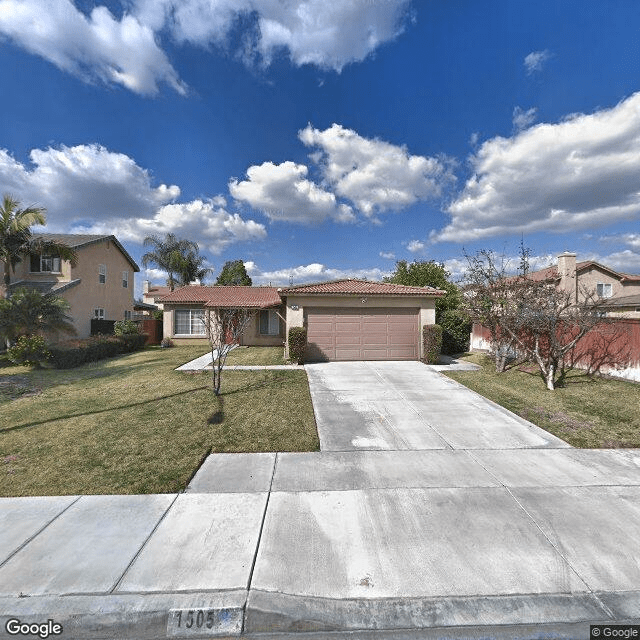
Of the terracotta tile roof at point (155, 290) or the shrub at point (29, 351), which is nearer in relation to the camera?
the shrub at point (29, 351)

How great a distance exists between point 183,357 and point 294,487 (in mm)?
12188

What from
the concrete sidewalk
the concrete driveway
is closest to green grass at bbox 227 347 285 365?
the concrete driveway

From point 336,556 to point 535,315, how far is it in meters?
10.3

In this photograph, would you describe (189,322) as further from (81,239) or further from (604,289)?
(604,289)

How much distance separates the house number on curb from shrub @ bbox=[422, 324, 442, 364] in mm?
11660

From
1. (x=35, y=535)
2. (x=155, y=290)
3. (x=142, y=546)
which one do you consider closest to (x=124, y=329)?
(x=35, y=535)

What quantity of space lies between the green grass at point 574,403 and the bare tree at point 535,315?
1.99ft

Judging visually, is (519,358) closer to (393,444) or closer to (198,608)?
(393,444)

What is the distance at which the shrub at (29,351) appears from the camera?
39.5 feet

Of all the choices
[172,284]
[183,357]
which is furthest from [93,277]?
[172,284]

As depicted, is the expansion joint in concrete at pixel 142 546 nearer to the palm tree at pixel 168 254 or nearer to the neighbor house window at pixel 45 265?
the neighbor house window at pixel 45 265

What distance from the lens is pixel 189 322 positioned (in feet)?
63.8

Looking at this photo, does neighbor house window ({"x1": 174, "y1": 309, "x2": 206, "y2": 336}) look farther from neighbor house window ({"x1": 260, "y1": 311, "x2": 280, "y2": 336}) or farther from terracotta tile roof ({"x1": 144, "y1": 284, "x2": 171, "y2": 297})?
terracotta tile roof ({"x1": 144, "y1": 284, "x2": 171, "y2": 297})

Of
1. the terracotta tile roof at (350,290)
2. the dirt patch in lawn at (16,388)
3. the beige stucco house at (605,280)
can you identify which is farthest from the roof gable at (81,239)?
the beige stucco house at (605,280)
